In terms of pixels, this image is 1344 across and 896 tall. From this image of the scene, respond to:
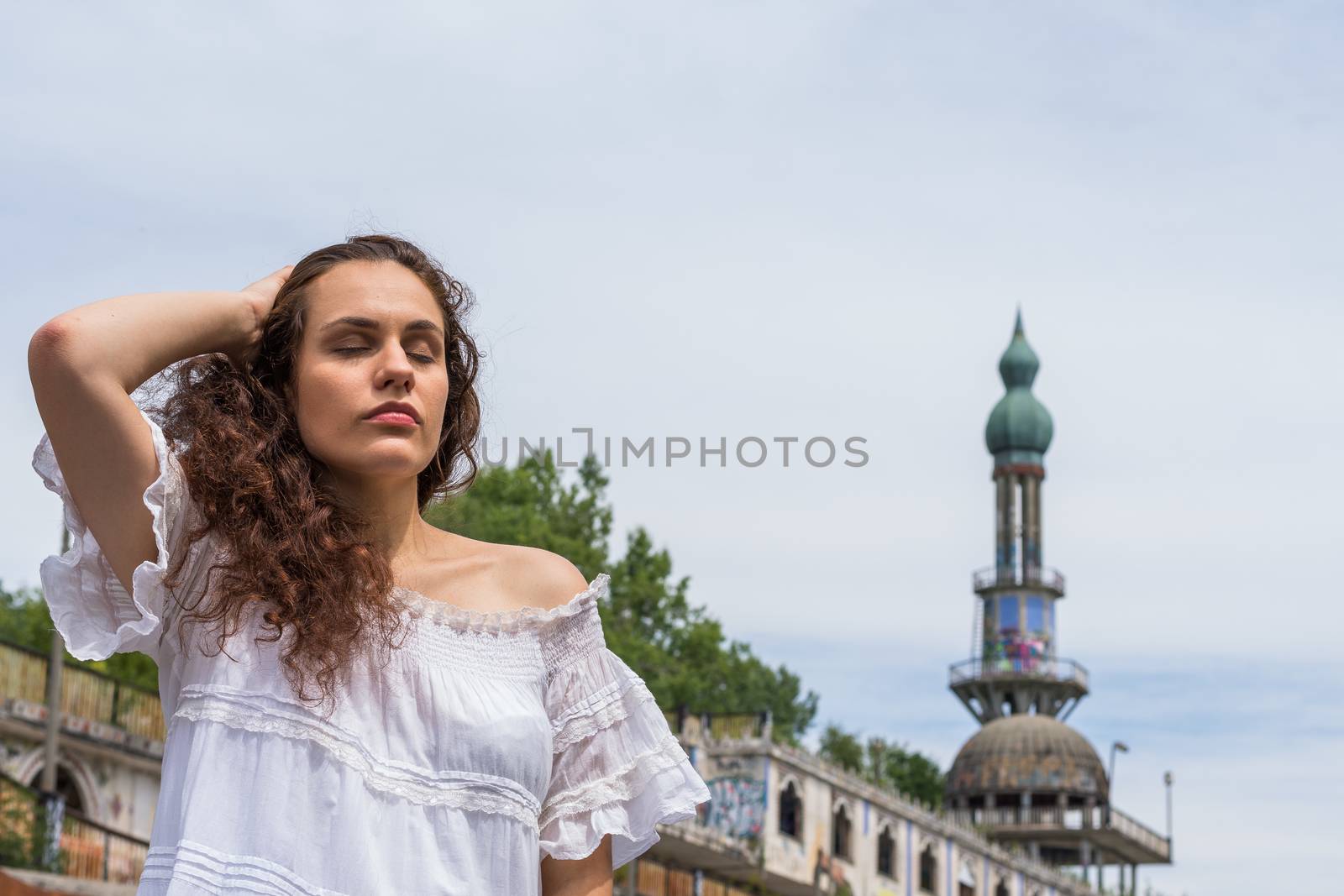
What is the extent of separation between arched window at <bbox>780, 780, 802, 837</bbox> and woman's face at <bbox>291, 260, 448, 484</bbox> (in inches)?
1617

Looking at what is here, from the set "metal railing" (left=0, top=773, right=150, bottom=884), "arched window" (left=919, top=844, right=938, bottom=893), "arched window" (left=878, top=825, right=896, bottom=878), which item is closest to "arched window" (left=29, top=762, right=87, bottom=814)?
"metal railing" (left=0, top=773, right=150, bottom=884)

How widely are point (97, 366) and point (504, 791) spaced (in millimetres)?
900

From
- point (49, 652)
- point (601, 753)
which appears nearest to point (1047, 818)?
point (49, 652)

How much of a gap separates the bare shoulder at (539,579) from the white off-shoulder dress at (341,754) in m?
0.09

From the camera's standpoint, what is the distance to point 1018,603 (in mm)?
85000

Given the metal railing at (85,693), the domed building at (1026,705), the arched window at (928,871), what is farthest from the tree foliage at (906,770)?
the metal railing at (85,693)

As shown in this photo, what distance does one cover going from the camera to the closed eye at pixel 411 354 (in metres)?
2.97

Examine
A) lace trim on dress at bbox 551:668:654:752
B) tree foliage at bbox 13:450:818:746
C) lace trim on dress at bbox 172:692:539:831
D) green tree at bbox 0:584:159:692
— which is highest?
tree foliage at bbox 13:450:818:746

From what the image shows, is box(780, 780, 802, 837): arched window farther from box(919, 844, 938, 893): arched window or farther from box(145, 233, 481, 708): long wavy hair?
box(145, 233, 481, 708): long wavy hair

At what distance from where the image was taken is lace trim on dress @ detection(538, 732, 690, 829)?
3027 mm

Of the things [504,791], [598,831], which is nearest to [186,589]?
[504,791]

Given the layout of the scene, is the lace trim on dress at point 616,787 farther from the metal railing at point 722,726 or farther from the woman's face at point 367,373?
the metal railing at point 722,726

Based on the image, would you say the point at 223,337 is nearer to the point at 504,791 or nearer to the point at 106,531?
the point at 106,531

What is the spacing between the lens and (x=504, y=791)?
9.42 ft
